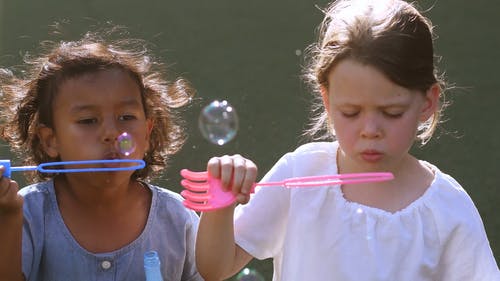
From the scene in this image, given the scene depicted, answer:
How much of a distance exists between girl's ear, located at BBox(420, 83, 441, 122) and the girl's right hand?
94 cm

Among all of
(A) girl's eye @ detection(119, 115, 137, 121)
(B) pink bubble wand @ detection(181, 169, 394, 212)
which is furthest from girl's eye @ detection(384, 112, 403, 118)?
(A) girl's eye @ detection(119, 115, 137, 121)

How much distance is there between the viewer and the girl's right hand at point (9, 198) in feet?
6.39

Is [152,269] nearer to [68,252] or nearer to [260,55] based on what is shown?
[68,252]

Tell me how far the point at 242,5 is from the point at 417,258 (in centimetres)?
307

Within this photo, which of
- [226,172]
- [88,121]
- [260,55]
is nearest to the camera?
[226,172]

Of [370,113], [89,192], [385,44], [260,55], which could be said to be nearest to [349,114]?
[370,113]

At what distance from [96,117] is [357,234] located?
0.70m

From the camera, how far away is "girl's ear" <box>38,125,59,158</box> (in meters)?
2.26

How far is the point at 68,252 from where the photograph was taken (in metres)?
2.20

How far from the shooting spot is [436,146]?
15.2ft

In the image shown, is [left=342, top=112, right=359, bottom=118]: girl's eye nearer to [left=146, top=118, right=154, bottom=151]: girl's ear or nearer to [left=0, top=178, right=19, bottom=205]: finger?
[left=146, top=118, right=154, bottom=151]: girl's ear

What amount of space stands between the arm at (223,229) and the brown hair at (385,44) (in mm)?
323

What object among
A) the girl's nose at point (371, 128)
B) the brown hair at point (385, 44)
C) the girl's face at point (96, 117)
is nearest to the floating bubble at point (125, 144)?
the girl's face at point (96, 117)

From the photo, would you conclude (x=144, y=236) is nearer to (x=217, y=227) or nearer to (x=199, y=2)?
(x=217, y=227)
